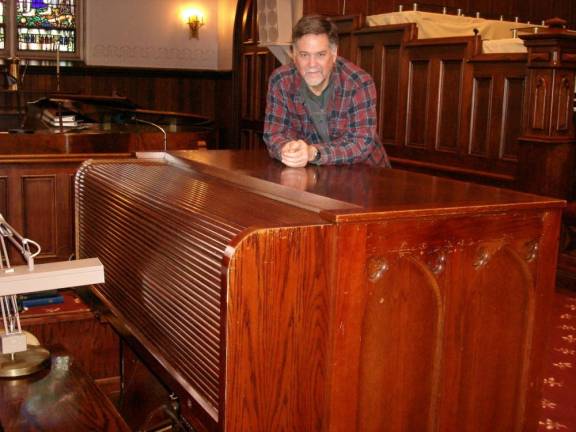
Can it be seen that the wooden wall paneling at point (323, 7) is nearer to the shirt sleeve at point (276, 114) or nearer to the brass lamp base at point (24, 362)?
the shirt sleeve at point (276, 114)

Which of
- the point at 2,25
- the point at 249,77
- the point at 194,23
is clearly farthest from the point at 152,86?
the point at 2,25

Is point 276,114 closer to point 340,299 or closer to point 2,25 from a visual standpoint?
point 340,299

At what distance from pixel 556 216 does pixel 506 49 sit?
4130mm

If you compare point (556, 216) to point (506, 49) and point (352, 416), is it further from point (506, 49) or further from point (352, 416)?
point (506, 49)

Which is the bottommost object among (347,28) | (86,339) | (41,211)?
(86,339)

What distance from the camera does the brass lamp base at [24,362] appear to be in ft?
7.39

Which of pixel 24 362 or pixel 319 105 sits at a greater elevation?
pixel 319 105

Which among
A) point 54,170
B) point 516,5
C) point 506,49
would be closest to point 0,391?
point 54,170

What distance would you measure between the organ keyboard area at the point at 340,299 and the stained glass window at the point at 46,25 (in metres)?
9.19

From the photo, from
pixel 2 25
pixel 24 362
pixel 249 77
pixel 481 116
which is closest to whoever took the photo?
pixel 24 362

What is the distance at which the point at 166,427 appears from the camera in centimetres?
273

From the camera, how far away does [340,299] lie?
5.56 ft

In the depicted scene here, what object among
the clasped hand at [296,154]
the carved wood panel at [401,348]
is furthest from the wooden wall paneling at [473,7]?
the carved wood panel at [401,348]

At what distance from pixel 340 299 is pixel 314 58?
135cm
